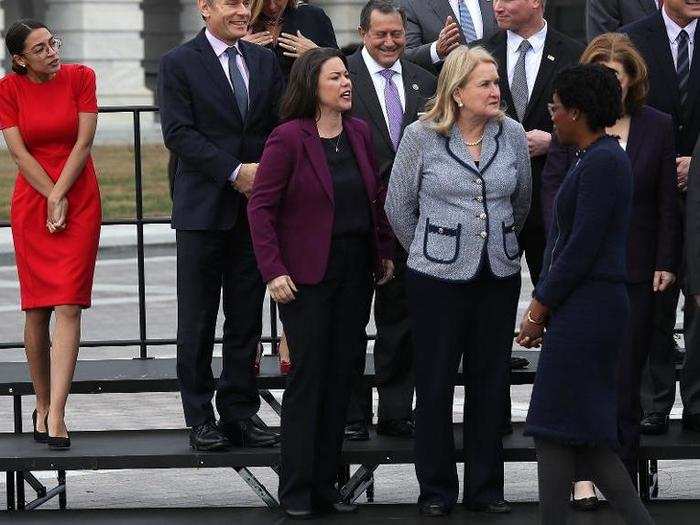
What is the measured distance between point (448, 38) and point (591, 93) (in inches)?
76.7

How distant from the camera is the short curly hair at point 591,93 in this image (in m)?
6.48

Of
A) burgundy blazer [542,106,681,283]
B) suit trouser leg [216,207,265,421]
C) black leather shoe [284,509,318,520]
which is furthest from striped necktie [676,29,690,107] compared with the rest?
black leather shoe [284,509,318,520]

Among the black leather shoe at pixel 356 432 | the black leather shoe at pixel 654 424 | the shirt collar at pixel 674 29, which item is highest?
the shirt collar at pixel 674 29

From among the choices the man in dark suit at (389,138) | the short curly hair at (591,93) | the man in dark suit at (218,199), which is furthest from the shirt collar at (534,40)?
the short curly hair at (591,93)

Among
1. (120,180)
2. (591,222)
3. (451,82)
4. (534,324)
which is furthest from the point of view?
(120,180)

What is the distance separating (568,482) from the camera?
21.5 ft

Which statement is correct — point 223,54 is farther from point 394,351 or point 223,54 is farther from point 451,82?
point 394,351

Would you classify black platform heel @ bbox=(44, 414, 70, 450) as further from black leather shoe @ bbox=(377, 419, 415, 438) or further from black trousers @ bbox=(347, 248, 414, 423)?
black leather shoe @ bbox=(377, 419, 415, 438)

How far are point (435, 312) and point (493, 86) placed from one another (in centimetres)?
96

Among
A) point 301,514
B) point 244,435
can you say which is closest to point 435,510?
point 301,514

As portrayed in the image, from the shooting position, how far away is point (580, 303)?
257 inches

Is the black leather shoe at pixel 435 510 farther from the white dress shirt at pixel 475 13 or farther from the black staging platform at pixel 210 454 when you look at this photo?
the white dress shirt at pixel 475 13

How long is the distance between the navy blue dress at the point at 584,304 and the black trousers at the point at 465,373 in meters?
0.75

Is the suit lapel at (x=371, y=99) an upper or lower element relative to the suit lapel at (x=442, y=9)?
lower
